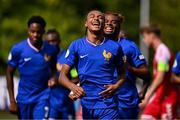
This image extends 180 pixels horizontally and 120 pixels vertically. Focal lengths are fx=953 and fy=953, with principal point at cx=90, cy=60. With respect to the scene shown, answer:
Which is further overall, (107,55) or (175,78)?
(175,78)

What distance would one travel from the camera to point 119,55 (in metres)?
12.9

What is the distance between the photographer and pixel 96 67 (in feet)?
42.1

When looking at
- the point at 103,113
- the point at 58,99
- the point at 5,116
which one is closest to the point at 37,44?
the point at 58,99

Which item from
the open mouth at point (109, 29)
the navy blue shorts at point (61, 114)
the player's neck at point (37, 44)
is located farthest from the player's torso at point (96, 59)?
the navy blue shorts at point (61, 114)

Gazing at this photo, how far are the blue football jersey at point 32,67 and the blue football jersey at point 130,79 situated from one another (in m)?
1.96

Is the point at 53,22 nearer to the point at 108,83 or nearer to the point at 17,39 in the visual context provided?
the point at 17,39

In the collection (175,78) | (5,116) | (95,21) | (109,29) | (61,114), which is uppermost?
(95,21)

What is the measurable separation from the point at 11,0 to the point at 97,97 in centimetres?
4306

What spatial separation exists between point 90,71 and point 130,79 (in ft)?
6.50

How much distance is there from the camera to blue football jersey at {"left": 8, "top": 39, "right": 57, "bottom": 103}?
16.0 meters

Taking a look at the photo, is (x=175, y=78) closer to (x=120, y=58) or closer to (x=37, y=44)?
(x=37, y=44)

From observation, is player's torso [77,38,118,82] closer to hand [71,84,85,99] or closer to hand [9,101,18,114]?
hand [71,84,85,99]

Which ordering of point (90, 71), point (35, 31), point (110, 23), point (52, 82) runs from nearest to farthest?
point (90, 71) → point (110, 23) → point (35, 31) → point (52, 82)

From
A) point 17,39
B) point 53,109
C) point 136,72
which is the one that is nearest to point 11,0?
point 17,39
